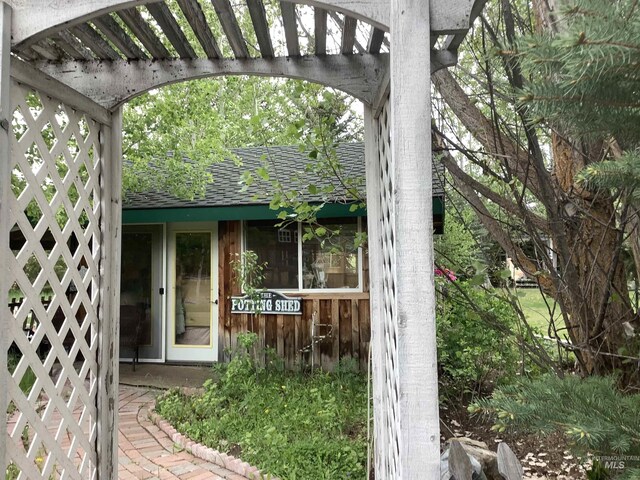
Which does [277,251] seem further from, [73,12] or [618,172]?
[618,172]

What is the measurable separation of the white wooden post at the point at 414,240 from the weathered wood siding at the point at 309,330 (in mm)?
4541

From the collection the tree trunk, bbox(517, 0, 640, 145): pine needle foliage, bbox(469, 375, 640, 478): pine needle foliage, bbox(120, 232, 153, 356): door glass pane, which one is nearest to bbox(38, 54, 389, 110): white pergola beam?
bbox(517, 0, 640, 145): pine needle foliage

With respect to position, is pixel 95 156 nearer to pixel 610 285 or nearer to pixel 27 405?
pixel 27 405

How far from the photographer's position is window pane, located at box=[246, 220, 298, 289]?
6.23 meters

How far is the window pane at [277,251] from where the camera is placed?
6.23m

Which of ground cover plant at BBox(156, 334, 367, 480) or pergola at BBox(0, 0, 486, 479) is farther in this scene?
ground cover plant at BBox(156, 334, 367, 480)

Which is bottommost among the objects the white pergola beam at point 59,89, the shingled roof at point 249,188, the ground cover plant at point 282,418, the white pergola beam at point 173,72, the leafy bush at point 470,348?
the ground cover plant at point 282,418

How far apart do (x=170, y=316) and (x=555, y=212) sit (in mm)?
5844

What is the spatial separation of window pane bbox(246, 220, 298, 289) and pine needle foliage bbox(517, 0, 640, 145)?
5.13m

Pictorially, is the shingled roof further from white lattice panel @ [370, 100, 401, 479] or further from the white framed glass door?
white lattice panel @ [370, 100, 401, 479]

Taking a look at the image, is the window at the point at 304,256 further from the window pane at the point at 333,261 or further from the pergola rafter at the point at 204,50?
the pergola rafter at the point at 204,50

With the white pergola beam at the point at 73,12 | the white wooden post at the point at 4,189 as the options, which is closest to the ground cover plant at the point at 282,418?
the white wooden post at the point at 4,189

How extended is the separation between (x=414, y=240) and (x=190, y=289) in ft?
20.2

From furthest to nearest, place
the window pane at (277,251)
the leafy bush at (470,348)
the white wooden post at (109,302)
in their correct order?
the window pane at (277,251) < the leafy bush at (470,348) < the white wooden post at (109,302)
